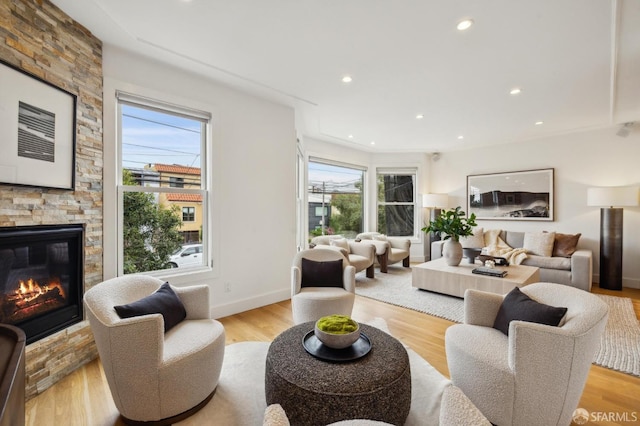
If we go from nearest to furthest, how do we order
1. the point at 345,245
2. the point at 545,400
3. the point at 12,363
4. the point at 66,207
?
1. the point at 12,363
2. the point at 545,400
3. the point at 66,207
4. the point at 345,245

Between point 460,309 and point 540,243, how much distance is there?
256cm

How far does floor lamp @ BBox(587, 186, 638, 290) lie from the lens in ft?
14.3

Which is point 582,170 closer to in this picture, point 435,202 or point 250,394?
point 435,202

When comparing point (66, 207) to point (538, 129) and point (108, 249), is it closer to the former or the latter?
point (108, 249)

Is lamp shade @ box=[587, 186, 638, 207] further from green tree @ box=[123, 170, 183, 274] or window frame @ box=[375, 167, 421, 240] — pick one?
green tree @ box=[123, 170, 183, 274]

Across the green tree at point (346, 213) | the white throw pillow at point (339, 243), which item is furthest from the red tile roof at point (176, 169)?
the green tree at point (346, 213)

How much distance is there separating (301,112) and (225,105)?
1.26 m

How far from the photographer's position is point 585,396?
194 centimetres

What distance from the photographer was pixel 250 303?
353cm

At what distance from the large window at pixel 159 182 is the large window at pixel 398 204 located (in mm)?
4849

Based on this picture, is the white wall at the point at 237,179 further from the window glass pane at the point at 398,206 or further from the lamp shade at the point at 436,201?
the lamp shade at the point at 436,201

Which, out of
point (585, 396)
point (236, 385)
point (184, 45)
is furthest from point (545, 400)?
point (184, 45)

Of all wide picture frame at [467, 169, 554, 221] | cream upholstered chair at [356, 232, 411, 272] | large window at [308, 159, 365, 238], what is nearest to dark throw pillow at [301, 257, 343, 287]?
cream upholstered chair at [356, 232, 411, 272]

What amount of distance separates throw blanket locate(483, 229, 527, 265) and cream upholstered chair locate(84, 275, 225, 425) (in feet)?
16.5
